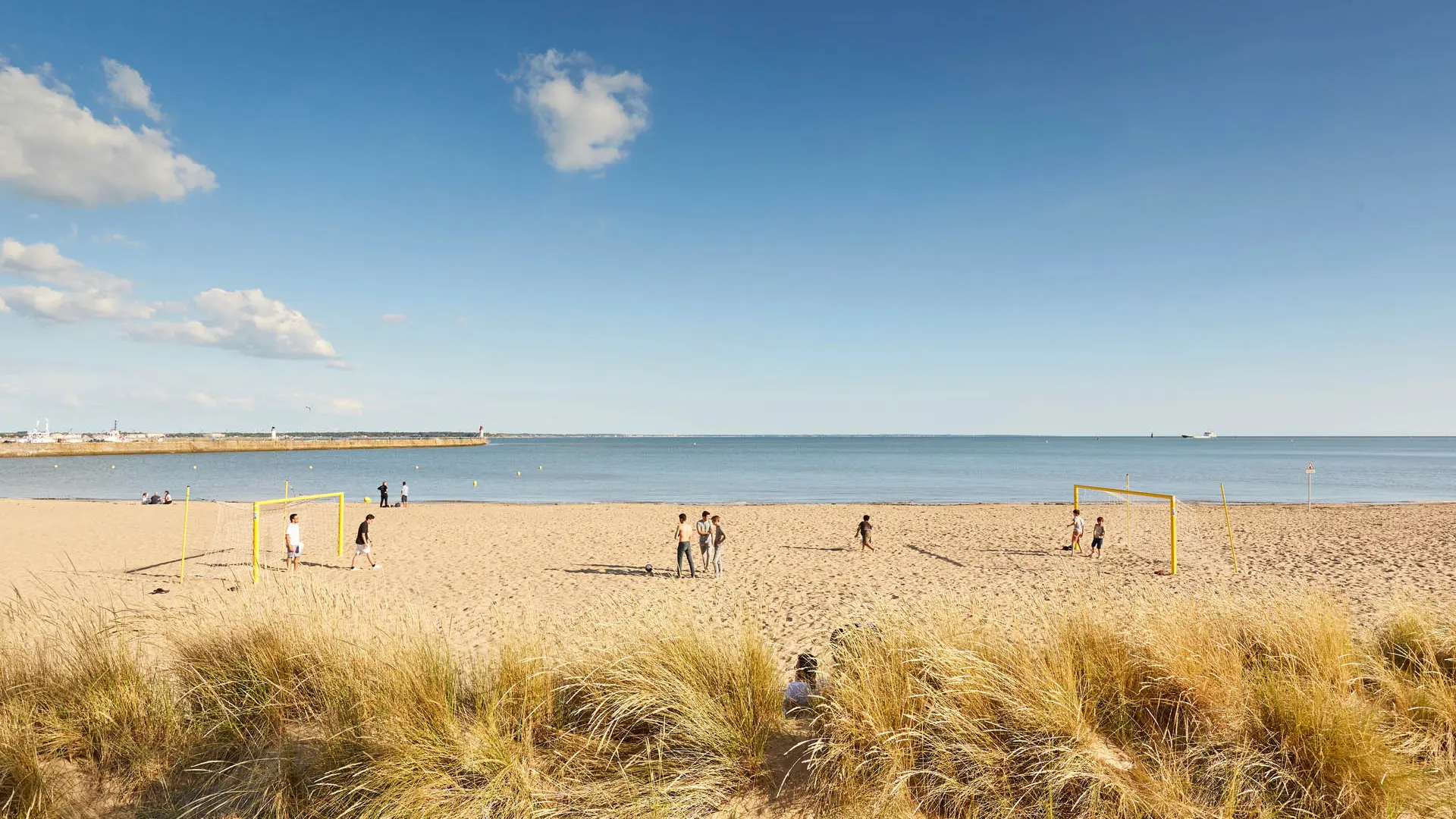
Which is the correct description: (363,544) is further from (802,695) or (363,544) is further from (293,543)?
(802,695)

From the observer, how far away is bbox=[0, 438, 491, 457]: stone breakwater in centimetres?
9262

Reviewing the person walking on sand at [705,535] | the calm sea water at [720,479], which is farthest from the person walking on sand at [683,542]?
the calm sea water at [720,479]

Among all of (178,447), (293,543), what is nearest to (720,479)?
(293,543)

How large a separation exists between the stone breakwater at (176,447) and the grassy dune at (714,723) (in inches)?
4587

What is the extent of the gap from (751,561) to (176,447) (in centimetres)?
12108

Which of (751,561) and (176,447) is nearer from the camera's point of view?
(751,561)

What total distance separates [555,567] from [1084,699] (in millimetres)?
14726

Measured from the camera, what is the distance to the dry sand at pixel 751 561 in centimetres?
1166

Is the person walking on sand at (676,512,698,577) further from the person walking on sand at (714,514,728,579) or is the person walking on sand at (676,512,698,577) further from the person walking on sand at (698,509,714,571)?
the person walking on sand at (714,514,728,579)

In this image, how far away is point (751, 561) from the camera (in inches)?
713

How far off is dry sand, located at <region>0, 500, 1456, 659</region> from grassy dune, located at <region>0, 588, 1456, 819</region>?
22.3 inches

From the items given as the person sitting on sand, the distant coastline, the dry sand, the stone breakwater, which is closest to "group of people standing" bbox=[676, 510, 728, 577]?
the dry sand

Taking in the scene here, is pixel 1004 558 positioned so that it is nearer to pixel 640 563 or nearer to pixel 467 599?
pixel 640 563

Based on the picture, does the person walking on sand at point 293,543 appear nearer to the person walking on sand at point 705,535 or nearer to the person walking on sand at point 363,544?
the person walking on sand at point 363,544
